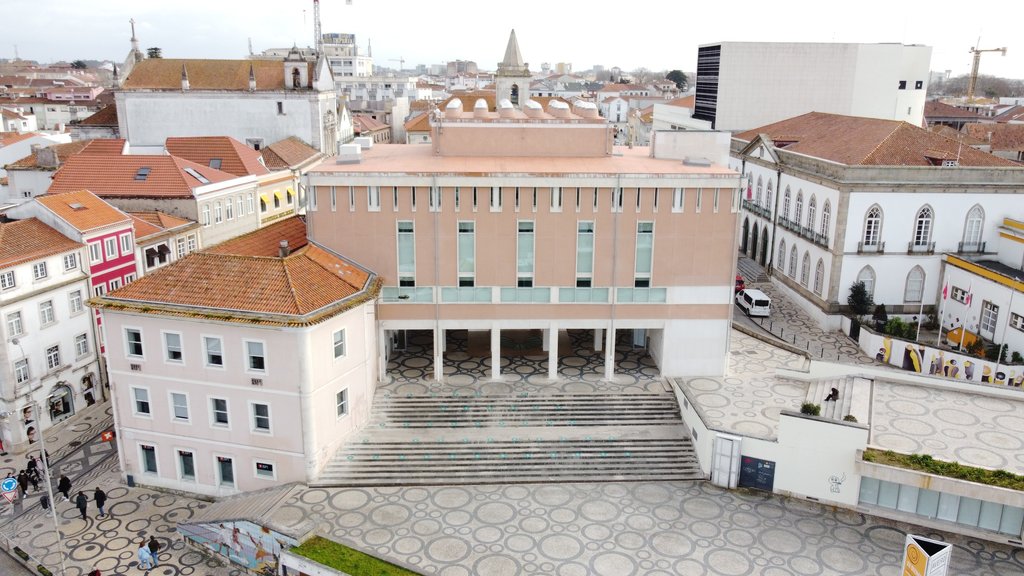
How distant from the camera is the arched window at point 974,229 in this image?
156 feet

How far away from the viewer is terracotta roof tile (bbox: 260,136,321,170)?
6551 cm

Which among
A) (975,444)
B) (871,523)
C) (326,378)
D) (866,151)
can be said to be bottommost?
(871,523)

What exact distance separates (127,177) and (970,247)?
55106 mm

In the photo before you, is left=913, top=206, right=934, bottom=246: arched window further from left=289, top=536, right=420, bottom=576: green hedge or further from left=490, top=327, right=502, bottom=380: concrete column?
left=289, top=536, right=420, bottom=576: green hedge

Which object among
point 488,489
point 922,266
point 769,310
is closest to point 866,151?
point 922,266

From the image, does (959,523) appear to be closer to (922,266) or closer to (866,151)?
(922,266)

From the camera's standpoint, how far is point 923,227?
47812 mm

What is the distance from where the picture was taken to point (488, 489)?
3164 cm

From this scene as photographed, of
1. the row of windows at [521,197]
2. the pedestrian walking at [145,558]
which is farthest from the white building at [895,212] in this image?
the pedestrian walking at [145,558]

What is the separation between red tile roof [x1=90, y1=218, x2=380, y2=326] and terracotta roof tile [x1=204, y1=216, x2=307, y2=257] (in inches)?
48.4

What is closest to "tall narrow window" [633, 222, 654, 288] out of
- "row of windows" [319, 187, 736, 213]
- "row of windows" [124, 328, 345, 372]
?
"row of windows" [319, 187, 736, 213]

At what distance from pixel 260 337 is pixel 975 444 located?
95.9ft

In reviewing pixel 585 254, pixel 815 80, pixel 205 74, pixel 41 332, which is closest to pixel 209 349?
pixel 41 332

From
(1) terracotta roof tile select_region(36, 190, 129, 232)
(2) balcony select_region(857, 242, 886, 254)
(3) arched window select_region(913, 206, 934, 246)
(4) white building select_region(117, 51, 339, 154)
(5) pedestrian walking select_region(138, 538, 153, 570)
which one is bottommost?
(5) pedestrian walking select_region(138, 538, 153, 570)
